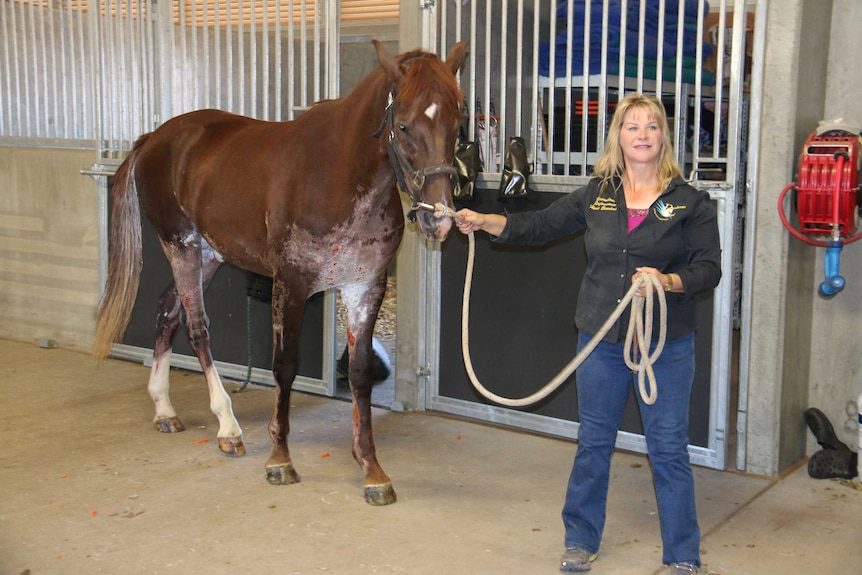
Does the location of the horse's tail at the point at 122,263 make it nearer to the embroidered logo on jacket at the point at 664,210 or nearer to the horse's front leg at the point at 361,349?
the horse's front leg at the point at 361,349

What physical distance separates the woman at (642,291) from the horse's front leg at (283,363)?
1183 mm

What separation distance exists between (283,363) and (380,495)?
62 cm

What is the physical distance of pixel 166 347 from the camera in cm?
419

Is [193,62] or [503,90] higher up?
[193,62]

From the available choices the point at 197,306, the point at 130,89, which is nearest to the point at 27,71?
the point at 130,89

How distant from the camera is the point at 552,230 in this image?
2762 millimetres

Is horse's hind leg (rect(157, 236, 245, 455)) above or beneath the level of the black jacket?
beneath

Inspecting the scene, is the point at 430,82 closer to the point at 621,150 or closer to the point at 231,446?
the point at 621,150

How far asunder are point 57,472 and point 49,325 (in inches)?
99.6

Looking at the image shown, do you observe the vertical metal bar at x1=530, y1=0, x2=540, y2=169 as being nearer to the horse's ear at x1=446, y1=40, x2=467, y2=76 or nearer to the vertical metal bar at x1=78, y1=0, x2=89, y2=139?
the horse's ear at x1=446, y1=40, x2=467, y2=76

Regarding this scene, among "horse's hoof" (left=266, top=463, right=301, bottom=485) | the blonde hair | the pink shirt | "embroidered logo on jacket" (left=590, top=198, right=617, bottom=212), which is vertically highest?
the blonde hair

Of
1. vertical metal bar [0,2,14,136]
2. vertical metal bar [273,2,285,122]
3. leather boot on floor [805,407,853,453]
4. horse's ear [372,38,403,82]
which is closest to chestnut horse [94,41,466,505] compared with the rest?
horse's ear [372,38,403,82]

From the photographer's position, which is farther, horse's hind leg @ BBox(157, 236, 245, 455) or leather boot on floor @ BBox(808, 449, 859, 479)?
horse's hind leg @ BBox(157, 236, 245, 455)

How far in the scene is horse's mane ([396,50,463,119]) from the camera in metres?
2.80
